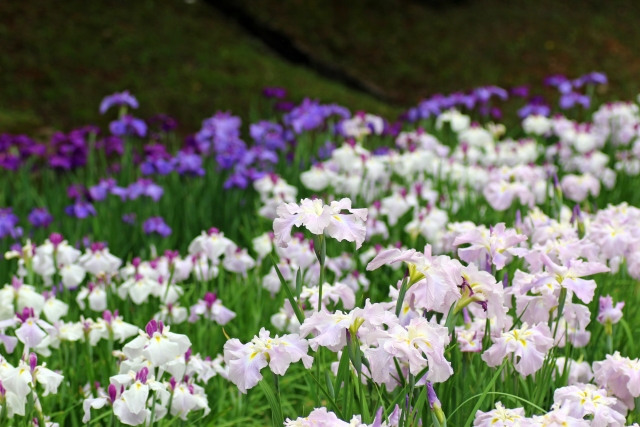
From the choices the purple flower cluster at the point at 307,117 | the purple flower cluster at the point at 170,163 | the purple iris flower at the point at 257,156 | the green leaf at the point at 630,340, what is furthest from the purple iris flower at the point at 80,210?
the green leaf at the point at 630,340

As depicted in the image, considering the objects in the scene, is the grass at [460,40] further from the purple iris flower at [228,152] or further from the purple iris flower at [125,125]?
the purple iris flower at [125,125]

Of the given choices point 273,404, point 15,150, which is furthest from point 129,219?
point 273,404

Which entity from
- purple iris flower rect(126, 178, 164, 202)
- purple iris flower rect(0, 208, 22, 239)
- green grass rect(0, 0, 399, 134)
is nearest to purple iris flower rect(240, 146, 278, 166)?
purple iris flower rect(126, 178, 164, 202)

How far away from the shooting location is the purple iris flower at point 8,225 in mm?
3693

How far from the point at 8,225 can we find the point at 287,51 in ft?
22.1

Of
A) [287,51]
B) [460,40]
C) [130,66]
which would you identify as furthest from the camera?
[460,40]

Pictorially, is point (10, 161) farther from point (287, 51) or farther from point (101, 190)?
point (287, 51)

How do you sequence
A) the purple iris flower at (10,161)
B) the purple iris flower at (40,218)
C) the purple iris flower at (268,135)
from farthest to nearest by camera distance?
the purple iris flower at (268,135), the purple iris flower at (10,161), the purple iris flower at (40,218)

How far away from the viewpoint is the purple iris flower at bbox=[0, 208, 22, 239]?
3693mm

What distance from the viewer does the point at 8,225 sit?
145 inches

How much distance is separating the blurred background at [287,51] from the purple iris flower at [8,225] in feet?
10.4

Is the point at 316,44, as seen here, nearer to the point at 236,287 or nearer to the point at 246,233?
the point at 246,233

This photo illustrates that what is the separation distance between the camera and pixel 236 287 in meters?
3.37

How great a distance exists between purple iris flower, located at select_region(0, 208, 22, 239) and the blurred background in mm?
3163
